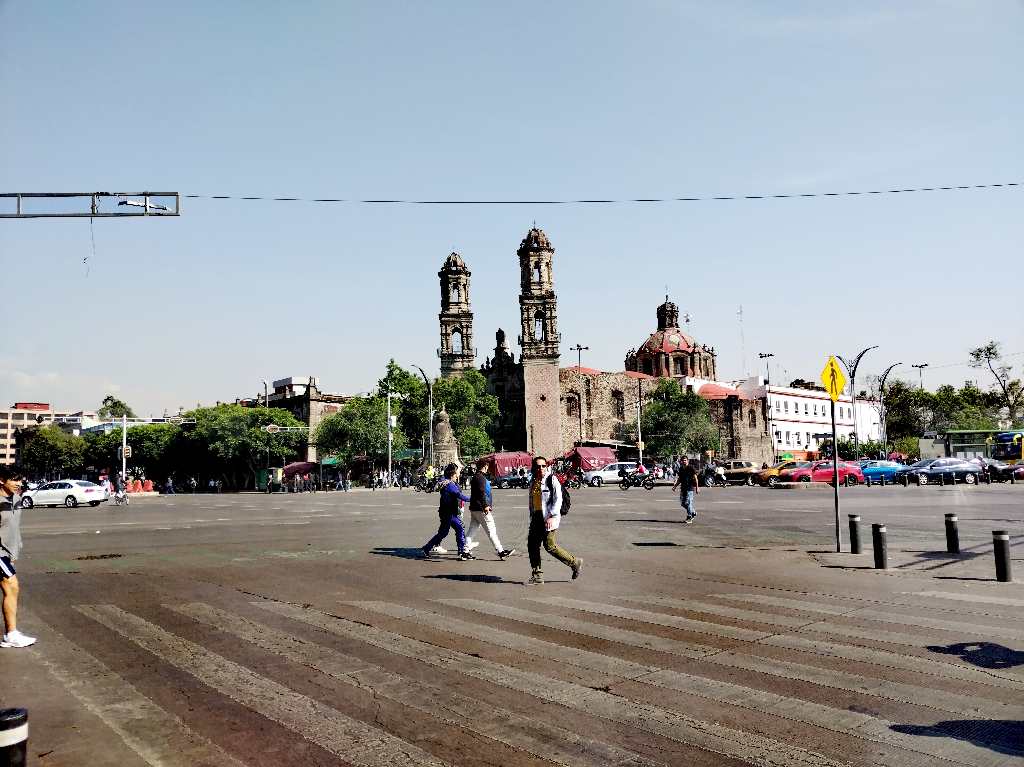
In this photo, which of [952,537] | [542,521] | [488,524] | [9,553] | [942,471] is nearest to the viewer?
[9,553]

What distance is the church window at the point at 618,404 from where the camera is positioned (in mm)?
90750

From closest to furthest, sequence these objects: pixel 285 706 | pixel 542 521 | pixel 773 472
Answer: pixel 285 706 → pixel 542 521 → pixel 773 472

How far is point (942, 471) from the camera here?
41.6m

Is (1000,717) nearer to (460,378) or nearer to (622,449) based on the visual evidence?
(460,378)

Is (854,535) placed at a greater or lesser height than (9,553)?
lesser

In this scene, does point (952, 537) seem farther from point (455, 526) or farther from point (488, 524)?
point (455, 526)

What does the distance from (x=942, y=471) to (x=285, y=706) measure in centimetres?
4338

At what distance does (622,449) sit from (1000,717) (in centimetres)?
8335

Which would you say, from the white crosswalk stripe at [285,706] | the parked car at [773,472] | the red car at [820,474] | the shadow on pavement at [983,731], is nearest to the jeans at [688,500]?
the white crosswalk stripe at [285,706]

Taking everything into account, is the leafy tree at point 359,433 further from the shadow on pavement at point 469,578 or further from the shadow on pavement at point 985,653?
the shadow on pavement at point 985,653

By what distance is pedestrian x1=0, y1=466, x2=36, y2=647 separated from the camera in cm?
759

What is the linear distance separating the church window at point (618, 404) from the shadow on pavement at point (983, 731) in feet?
282

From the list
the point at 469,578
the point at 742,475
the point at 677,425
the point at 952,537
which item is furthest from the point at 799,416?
the point at 469,578

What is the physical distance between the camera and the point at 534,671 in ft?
21.5
